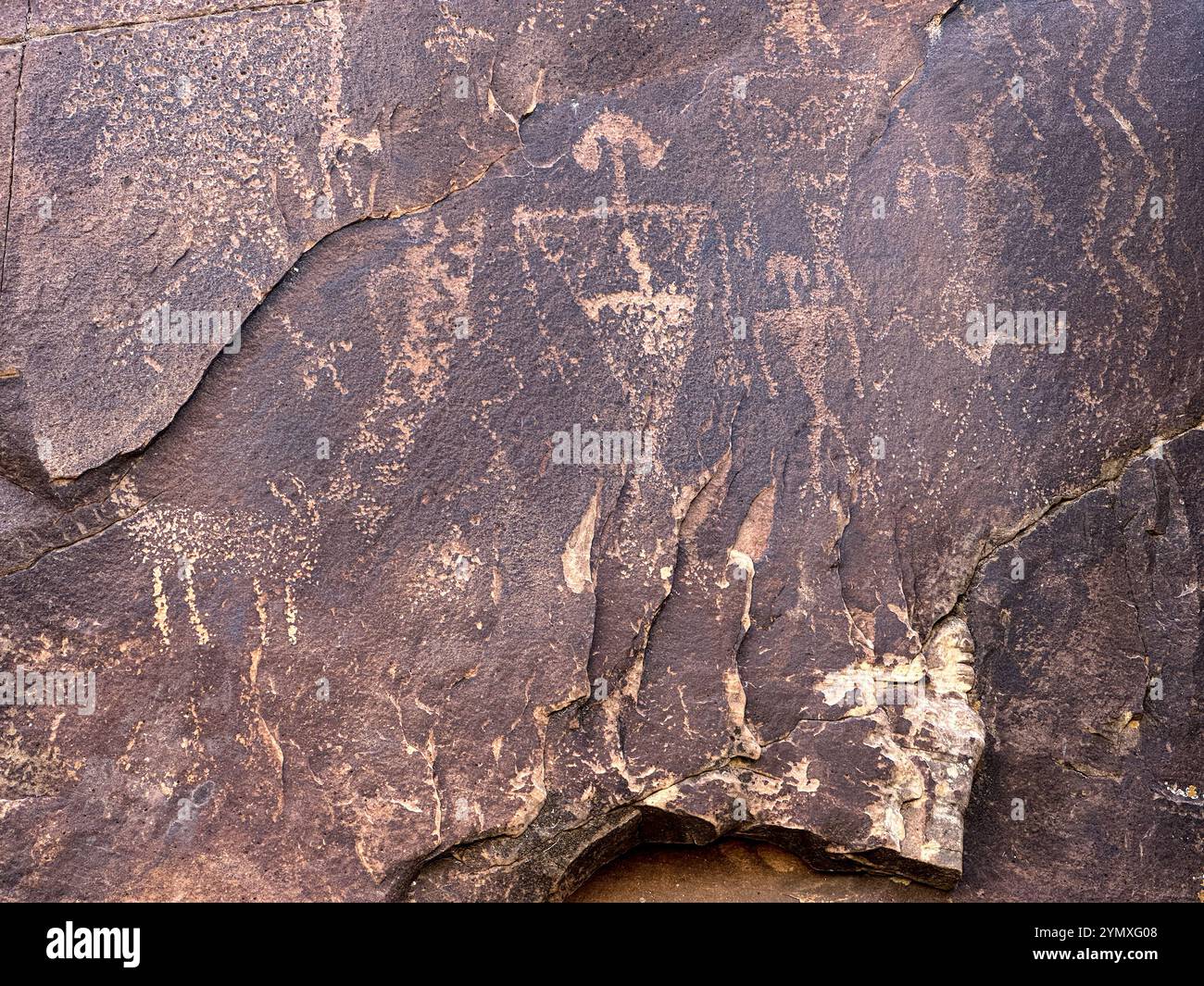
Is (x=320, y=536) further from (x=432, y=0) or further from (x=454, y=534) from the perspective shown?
(x=432, y=0)

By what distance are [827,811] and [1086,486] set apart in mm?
1002

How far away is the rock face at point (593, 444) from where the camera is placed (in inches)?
99.8

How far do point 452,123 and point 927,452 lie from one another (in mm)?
1367

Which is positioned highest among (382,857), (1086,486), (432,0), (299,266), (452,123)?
(432,0)

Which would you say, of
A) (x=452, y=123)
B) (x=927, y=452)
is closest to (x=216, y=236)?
(x=452, y=123)

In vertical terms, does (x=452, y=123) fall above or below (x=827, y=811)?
above

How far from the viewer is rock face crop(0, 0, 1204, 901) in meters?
2.54

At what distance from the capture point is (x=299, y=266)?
102 inches

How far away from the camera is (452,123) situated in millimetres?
2627

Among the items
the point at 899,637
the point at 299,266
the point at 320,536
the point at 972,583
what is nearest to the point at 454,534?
the point at 320,536

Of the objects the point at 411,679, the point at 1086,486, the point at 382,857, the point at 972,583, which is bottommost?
the point at 382,857

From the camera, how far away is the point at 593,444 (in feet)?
8.54

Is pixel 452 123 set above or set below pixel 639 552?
above

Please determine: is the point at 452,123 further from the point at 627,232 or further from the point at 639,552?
the point at 639,552
